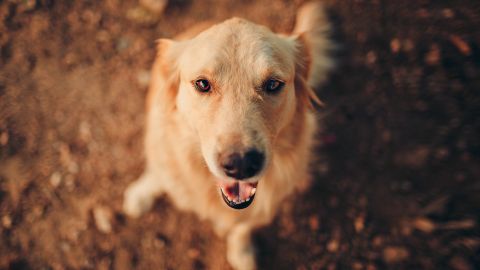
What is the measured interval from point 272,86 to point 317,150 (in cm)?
137

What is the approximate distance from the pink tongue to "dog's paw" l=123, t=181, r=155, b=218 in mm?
1146

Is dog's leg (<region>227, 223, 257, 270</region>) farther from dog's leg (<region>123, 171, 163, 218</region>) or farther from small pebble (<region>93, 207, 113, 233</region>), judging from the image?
small pebble (<region>93, 207, 113, 233</region>)

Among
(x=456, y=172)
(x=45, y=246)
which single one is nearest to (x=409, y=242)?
(x=456, y=172)

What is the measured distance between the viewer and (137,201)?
2668 millimetres

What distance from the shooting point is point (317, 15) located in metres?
2.87

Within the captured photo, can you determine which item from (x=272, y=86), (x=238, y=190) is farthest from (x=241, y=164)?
(x=272, y=86)

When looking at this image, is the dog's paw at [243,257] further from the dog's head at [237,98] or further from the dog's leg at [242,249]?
→ the dog's head at [237,98]

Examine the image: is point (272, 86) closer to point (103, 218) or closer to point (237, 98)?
point (237, 98)

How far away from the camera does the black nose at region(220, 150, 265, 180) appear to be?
58.8 inches

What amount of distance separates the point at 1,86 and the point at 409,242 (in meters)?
4.01

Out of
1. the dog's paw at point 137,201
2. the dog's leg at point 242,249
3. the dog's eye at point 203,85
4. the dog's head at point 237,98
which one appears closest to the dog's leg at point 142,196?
the dog's paw at point 137,201

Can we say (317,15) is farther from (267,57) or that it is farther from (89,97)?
(89,97)

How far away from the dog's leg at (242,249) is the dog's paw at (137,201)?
78 centimetres

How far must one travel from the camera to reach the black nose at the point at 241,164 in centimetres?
149
